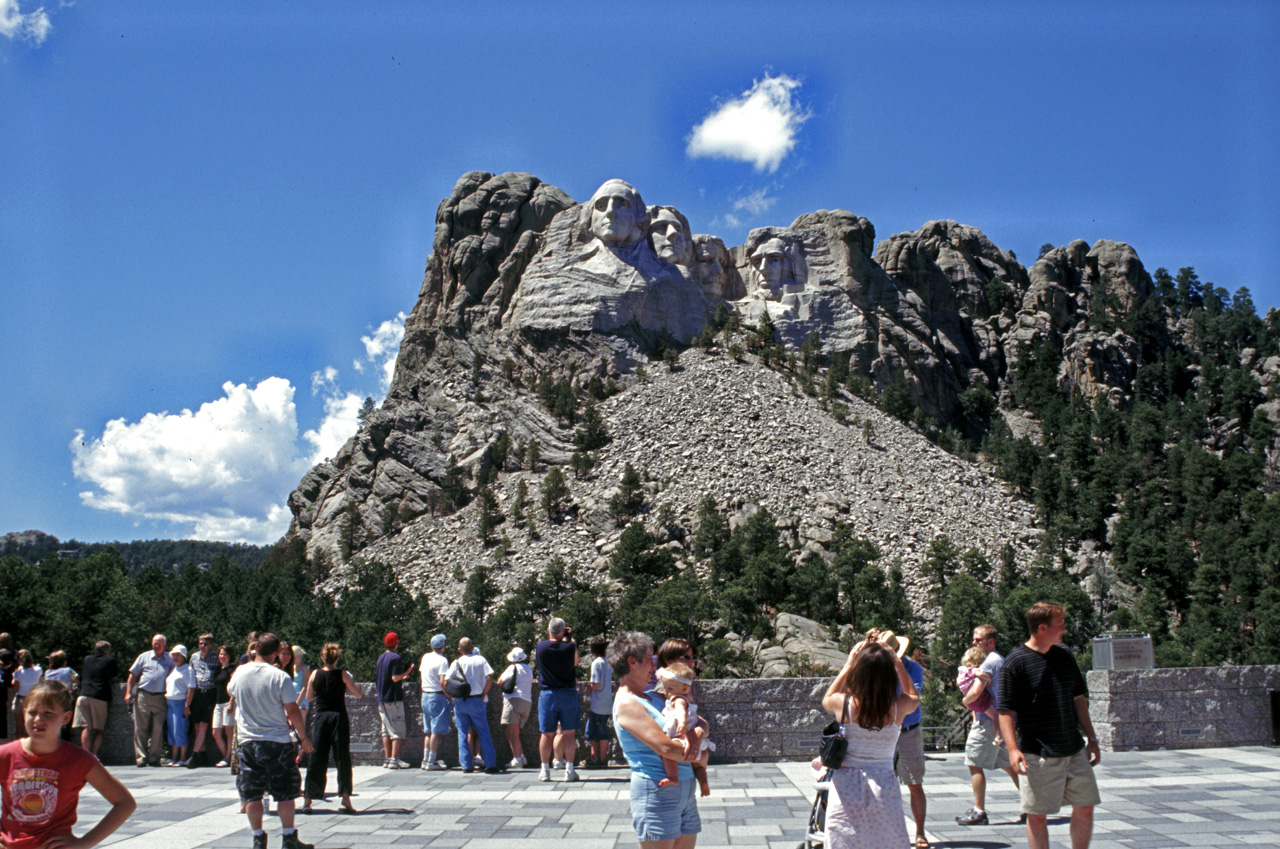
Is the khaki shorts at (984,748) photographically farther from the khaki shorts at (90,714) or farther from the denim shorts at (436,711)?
the khaki shorts at (90,714)

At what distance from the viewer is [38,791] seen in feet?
14.8

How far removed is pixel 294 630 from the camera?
2099 inches

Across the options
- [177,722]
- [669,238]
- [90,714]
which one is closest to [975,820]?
[177,722]

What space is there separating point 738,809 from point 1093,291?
381 feet

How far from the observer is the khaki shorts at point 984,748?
28.1 feet

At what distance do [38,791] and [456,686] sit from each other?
7750mm

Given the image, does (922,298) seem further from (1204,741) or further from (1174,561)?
(1204,741)

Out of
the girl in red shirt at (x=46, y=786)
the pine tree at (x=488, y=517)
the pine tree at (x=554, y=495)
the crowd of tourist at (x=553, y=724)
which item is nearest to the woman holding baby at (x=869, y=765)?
the crowd of tourist at (x=553, y=724)

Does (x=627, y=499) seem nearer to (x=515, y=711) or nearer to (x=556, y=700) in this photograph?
(x=515, y=711)

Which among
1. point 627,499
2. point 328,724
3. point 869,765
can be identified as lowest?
point 328,724

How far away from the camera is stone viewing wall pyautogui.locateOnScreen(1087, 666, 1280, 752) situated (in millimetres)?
12961

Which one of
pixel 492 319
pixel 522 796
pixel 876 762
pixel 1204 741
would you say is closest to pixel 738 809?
pixel 522 796

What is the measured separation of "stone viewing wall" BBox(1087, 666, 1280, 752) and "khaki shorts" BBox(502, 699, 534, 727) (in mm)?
7655

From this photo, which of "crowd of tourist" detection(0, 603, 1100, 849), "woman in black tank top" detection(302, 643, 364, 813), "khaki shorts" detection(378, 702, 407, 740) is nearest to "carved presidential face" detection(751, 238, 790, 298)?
"crowd of tourist" detection(0, 603, 1100, 849)
